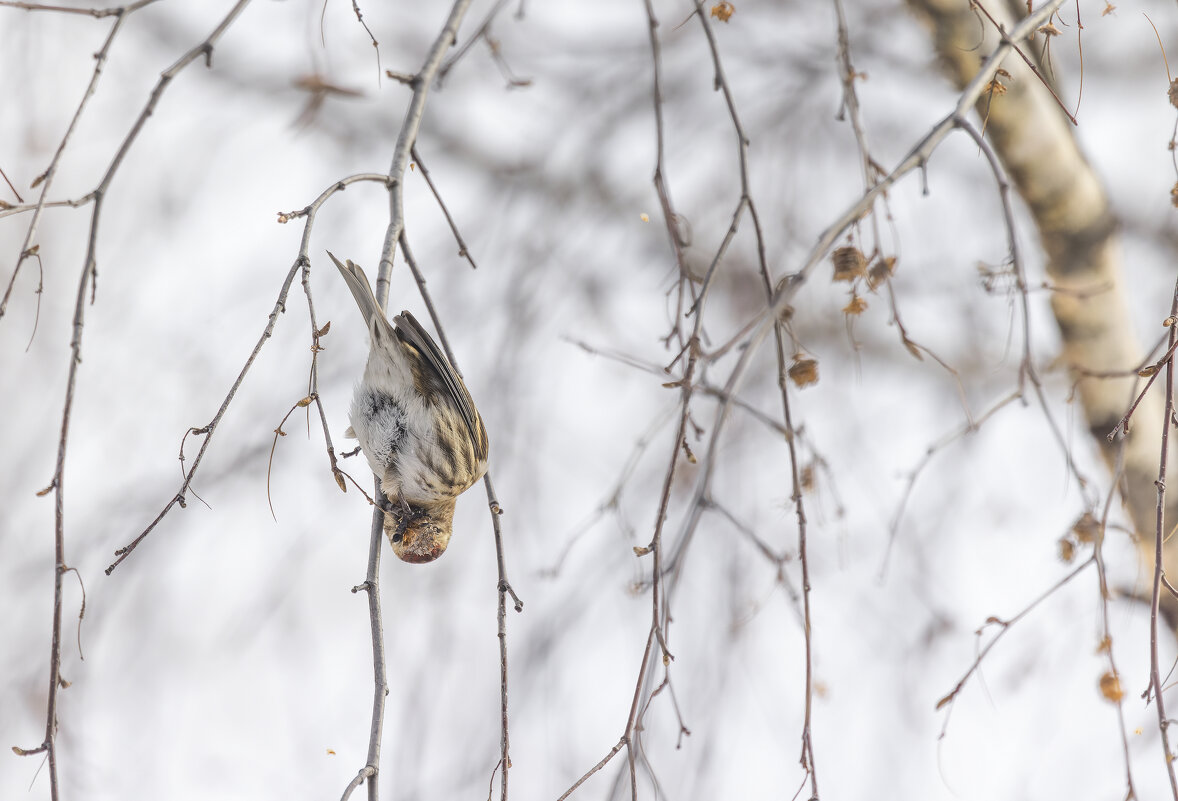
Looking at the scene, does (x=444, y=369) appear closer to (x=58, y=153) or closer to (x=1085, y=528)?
(x=58, y=153)

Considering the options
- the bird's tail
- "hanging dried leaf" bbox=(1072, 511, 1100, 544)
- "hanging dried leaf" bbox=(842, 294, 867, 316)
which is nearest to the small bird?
the bird's tail

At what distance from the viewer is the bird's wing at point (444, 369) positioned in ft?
4.82

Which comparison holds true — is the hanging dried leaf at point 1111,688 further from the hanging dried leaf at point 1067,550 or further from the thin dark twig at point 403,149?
the thin dark twig at point 403,149

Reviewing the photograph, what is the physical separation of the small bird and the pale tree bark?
128 cm

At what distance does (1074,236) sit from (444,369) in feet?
5.39

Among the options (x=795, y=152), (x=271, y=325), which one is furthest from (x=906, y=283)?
(x=271, y=325)

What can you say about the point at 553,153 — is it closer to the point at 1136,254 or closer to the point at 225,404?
the point at 1136,254

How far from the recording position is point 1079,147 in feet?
6.74

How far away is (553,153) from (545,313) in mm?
715

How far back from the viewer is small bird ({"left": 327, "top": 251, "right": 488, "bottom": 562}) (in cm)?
164

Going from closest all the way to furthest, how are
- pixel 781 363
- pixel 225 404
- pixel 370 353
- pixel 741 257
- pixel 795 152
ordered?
pixel 225 404 < pixel 781 363 < pixel 370 353 < pixel 795 152 < pixel 741 257

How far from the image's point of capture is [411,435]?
5.76 feet

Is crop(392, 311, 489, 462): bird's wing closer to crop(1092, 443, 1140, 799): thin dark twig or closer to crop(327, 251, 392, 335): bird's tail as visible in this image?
crop(327, 251, 392, 335): bird's tail

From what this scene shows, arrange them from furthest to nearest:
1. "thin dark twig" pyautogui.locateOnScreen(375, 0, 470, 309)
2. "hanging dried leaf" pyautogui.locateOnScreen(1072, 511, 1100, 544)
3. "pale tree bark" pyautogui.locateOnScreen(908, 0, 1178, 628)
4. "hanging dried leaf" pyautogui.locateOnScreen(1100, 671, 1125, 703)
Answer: "pale tree bark" pyautogui.locateOnScreen(908, 0, 1178, 628) → "hanging dried leaf" pyautogui.locateOnScreen(1072, 511, 1100, 544) → "hanging dried leaf" pyautogui.locateOnScreen(1100, 671, 1125, 703) → "thin dark twig" pyautogui.locateOnScreen(375, 0, 470, 309)
